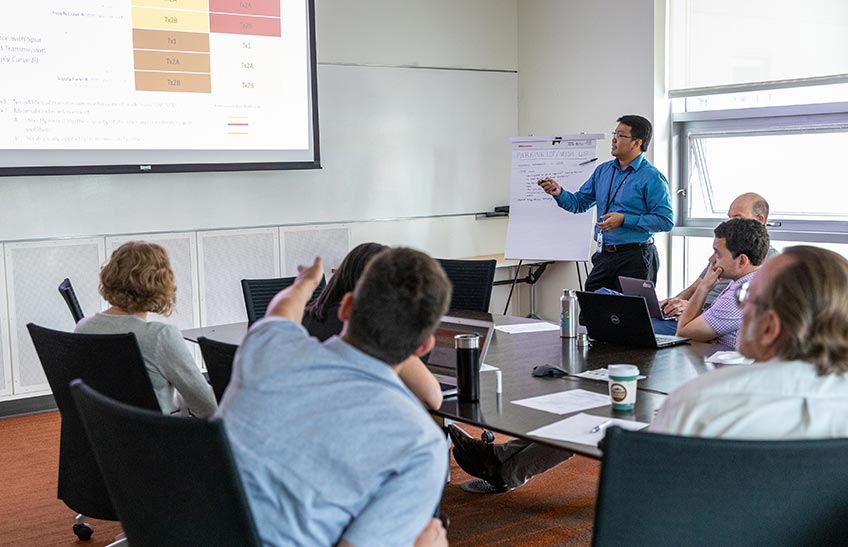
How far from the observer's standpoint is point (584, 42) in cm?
745

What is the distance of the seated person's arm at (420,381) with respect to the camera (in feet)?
8.48

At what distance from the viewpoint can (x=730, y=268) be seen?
3635 mm

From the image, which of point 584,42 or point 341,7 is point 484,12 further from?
point 341,7

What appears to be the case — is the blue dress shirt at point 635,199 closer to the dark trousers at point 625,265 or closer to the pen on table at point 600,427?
the dark trousers at point 625,265

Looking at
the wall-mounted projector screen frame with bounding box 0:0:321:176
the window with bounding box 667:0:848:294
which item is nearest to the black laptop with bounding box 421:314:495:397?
the wall-mounted projector screen frame with bounding box 0:0:321:176

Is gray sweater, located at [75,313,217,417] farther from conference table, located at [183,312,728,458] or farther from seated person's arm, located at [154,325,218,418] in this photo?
conference table, located at [183,312,728,458]

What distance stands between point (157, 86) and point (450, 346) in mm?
3371

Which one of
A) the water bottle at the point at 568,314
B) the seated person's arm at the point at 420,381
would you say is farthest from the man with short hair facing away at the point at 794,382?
the water bottle at the point at 568,314

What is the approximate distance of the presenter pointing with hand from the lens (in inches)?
229

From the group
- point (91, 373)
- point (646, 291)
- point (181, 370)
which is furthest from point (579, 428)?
point (646, 291)

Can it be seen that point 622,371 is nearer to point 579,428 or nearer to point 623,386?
point 623,386

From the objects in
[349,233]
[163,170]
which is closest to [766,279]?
[163,170]

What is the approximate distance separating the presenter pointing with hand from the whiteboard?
905 millimetres

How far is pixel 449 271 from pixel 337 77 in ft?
8.13
